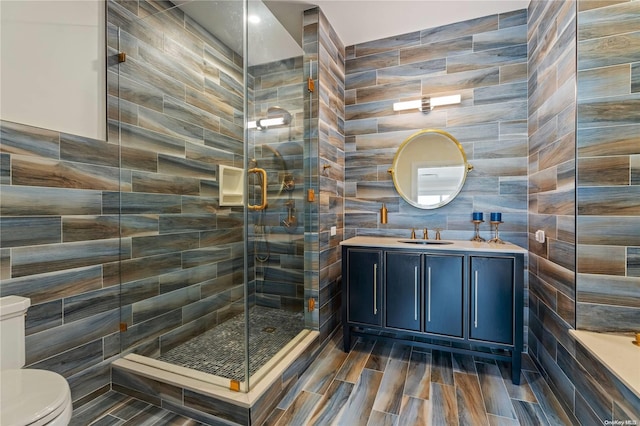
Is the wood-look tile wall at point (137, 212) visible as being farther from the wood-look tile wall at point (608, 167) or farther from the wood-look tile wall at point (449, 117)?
the wood-look tile wall at point (608, 167)

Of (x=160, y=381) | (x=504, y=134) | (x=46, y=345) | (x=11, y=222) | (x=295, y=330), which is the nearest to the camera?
(x=11, y=222)

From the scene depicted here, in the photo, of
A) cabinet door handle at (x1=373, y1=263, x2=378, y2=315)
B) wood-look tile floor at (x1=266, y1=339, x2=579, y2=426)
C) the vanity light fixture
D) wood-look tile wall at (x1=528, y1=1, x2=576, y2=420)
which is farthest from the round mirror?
wood-look tile floor at (x1=266, y1=339, x2=579, y2=426)

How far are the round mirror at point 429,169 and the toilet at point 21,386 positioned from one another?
2.62 metres

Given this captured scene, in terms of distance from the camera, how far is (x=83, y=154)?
1.75 meters

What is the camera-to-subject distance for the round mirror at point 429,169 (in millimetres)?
2615

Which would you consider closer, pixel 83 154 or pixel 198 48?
pixel 83 154

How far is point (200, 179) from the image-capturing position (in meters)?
2.13

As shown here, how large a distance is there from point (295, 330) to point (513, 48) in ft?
9.95

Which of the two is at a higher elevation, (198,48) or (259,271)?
(198,48)

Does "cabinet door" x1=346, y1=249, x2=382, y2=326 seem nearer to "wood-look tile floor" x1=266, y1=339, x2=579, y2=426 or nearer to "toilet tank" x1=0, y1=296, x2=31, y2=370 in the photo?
"wood-look tile floor" x1=266, y1=339, x2=579, y2=426

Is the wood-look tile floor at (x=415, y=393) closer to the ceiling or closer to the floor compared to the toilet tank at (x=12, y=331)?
closer to the floor

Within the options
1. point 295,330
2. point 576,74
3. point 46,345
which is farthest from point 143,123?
point 576,74

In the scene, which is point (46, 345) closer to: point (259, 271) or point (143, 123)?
point (259, 271)

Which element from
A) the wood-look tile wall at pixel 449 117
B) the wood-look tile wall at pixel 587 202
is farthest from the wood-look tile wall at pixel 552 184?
the wood-look tile wall at pixel 449 117
